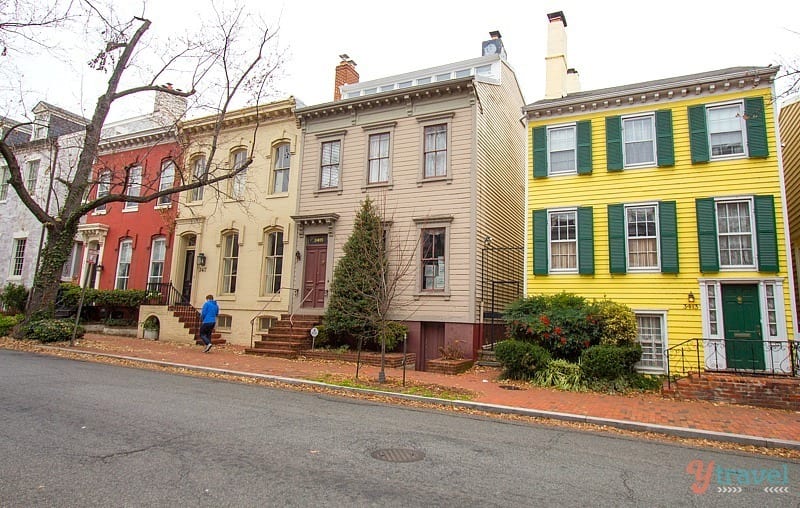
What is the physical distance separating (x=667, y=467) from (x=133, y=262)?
2275 cm

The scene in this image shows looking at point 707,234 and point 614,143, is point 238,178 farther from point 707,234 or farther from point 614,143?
point 707,234

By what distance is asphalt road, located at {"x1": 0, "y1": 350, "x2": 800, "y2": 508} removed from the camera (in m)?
4.48

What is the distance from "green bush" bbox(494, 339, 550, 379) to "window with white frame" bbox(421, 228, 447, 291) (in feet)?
12.6

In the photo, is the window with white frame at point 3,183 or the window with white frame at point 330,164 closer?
the window with white frame at point 330,164

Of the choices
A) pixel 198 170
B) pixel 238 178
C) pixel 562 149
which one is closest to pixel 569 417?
pixel 562 149

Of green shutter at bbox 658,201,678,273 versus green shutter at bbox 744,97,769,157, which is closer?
green shutter at bbox 744,97,769,157

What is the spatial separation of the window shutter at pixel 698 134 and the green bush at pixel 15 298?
29.3 m

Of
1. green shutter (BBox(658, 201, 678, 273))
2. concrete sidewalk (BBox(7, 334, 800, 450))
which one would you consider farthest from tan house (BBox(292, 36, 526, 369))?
green shutter (BBox(658, 201, 678, 273))

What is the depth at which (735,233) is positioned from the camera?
43.1 feet

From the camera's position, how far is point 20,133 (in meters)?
29.7

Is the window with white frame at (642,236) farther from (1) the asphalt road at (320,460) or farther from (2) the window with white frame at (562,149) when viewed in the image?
(1) the asphalt road at (320,460)

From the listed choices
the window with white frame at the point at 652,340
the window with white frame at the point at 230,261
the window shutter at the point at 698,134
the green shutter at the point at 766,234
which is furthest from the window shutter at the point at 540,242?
the window with white frame at the point at 230,261

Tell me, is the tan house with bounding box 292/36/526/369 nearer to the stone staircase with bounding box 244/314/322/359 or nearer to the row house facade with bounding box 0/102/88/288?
the stone staircase with bounding box 244/314/322/359

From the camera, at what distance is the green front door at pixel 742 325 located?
12.4 metres
